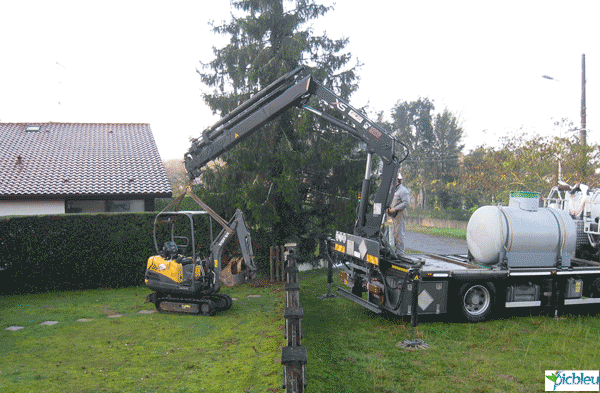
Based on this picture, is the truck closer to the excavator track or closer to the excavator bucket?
the excavator track

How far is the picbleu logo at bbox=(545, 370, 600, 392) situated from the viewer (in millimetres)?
5977

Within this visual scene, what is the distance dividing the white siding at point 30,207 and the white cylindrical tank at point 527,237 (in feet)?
48.6

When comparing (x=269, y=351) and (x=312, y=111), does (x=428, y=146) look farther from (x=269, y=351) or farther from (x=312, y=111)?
(x=269, y=351)

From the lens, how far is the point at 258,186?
13.3m

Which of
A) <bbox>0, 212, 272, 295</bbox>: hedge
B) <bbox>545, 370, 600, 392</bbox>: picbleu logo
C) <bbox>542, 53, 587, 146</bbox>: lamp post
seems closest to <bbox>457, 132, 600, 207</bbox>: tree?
<bbox>542, 53, 587, 146</bbox>: lamp post

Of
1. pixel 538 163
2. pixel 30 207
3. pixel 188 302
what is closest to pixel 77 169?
pixel 30 207

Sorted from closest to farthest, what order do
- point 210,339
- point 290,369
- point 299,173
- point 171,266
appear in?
1. point 290,369
2. point 210,339
3. point 171,266
4. point 299,173

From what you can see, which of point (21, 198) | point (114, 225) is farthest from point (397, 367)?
point (21, 198)

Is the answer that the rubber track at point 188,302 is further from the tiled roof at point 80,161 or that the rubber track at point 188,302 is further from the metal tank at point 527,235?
the tiled roof at point 80,161

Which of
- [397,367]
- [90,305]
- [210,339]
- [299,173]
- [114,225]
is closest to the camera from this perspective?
[397,367]

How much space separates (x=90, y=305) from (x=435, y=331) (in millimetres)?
8165

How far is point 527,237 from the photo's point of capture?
907 centimetres

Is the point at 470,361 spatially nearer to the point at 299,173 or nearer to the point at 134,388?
the point at 134,388

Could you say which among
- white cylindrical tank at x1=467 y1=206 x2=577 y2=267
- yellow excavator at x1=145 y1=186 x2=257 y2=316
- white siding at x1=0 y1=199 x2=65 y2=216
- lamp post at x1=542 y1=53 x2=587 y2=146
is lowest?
yellow excavator at x1=145 y1=186 x2=257 y2=316
